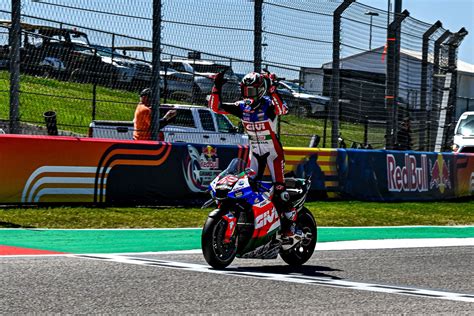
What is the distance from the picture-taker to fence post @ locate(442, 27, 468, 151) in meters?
22.9

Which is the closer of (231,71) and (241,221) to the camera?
(241,221)

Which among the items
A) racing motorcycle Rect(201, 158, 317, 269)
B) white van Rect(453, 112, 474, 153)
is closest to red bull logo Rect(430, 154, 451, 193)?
white van Rect(453, 112, 474, 153)

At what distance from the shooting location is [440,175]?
2059 centimetres

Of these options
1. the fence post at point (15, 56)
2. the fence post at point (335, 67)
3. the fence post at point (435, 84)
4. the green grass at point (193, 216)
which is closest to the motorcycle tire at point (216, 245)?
the green grass at point (193, 216)

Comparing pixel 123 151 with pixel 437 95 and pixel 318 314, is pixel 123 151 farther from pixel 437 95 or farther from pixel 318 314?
pixel 437 95

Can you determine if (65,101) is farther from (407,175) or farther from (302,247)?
(302,247)

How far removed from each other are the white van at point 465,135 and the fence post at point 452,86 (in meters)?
1.82

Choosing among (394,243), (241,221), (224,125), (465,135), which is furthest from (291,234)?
(465,135)

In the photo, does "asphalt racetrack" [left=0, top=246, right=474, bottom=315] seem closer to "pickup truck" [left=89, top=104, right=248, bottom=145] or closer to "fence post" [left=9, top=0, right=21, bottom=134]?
"fence post" [left=9, top=0, right=21, bottom=134]

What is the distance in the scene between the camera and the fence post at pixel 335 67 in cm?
1800

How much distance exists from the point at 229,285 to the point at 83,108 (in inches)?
442

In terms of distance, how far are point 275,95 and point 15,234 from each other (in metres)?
3.65

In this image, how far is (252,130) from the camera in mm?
9922

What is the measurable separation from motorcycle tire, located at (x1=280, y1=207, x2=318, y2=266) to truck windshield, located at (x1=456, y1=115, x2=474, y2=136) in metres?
16.7
